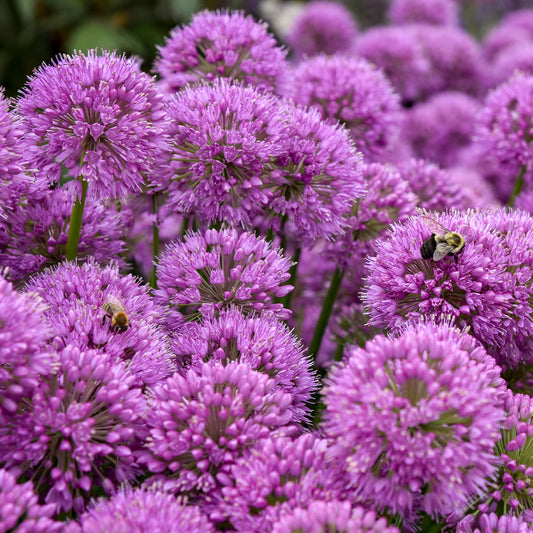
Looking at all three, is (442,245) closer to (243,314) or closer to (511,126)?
(243,314)

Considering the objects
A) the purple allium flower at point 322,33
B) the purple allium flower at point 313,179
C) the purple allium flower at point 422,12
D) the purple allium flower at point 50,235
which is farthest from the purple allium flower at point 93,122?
the purple allium flower at point 422,12

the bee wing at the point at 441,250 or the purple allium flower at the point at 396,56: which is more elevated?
the purple allium flower at the point at 396,56

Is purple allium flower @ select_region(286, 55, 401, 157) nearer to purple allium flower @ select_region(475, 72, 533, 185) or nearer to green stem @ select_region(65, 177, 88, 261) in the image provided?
purple allium flower @ select_region(475, 72, 533, 185)

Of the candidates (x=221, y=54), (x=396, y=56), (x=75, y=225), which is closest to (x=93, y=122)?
(x=75, y=225)

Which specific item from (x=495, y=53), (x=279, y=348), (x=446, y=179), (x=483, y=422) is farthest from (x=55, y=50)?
(x=483, y=422)

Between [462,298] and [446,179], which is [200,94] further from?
[446,179]

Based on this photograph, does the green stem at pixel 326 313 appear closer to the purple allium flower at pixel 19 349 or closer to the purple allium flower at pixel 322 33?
the purple allium flower at pixel 19 349

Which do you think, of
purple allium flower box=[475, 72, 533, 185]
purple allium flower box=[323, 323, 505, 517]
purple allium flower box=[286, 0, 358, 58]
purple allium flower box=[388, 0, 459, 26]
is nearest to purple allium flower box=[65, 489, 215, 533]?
purple allium flower box=[323, 323, 505, 517]
